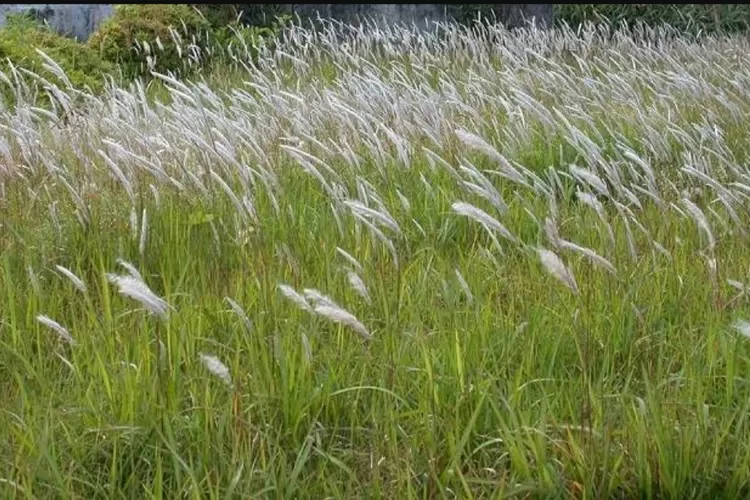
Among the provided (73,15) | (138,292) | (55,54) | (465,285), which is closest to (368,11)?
(73,15)

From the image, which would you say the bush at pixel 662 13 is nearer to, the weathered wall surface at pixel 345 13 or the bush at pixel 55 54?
the weathered wall surface at pixel 345 13

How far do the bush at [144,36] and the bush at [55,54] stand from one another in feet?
0.99

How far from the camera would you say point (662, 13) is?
13727 millimetres

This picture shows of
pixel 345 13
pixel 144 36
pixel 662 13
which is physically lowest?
pixel 662 13

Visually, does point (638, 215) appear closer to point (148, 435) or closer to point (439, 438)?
point (439, 438)

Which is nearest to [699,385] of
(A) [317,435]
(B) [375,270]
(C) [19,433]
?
(A) [317,435]

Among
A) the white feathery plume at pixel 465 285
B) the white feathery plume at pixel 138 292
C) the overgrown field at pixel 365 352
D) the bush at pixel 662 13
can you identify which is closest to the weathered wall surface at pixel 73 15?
the bush at pixel 662 13

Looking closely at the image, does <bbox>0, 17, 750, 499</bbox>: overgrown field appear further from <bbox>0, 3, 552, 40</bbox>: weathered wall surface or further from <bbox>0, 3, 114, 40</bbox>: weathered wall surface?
<bbox>0, 3, 114, 40</bbox>: weathered wall surface

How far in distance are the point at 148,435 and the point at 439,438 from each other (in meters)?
0.61

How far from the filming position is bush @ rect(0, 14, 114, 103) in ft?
23.9

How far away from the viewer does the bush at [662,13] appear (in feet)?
44.2

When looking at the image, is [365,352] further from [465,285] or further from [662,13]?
[662,13]

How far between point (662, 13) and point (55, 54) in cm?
899

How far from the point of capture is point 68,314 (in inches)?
108
